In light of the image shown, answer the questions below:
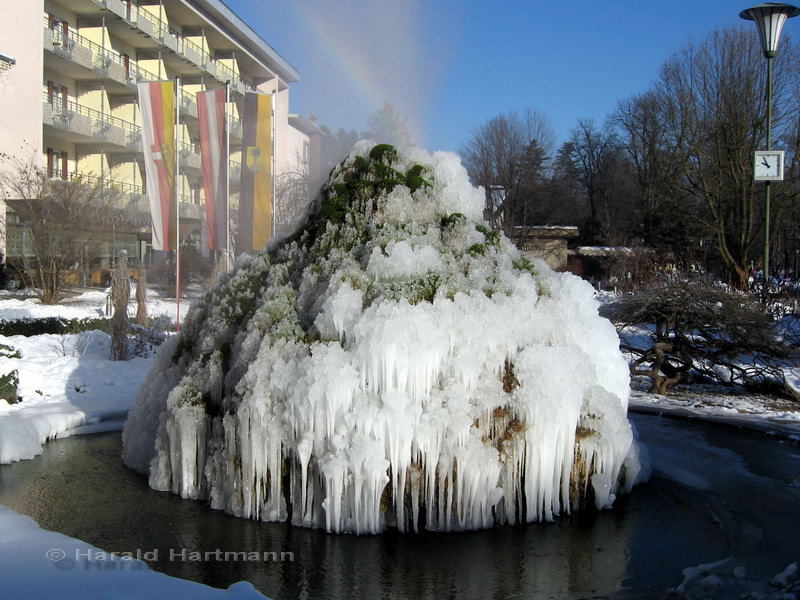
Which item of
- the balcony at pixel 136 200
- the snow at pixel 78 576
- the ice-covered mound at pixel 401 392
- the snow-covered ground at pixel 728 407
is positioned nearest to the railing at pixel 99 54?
the balcony at pixel 136 200

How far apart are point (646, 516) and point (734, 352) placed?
679 cm

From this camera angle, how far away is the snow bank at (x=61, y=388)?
7.96 metres

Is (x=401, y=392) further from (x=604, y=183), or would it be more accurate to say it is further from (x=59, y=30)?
(x=604, y=183)

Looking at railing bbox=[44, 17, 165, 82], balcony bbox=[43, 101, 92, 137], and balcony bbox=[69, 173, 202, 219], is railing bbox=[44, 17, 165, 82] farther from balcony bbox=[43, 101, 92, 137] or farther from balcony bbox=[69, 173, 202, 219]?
balcony bbox=[69, 173, 202, 219]

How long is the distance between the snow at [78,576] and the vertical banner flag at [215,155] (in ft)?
51.9

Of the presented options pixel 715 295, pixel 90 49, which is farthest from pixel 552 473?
pixel 90 49

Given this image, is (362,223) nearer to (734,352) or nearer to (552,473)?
(552,473)

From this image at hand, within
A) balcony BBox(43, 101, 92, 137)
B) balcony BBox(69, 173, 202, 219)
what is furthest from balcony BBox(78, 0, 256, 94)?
balcony BBox(69, 173, 202, 219)

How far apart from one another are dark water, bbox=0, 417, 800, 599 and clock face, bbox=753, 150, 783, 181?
347 inches

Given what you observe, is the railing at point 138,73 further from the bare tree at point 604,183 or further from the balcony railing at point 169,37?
the bare tree at point 604,183

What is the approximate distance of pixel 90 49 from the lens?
3478cm

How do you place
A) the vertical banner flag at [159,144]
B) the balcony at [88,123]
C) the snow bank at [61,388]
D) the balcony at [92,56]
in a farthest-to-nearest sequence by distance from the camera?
the balcony at [88,123]
the balcony at [92,56]
the vertical banner flag at [159,144]
the snow bank at [61,388]

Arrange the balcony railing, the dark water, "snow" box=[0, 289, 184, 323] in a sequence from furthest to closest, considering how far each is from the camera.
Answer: the balcony railing, "snow" box=[0, 289, 184, 323], the dark water

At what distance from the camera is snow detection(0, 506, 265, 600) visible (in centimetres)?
402
